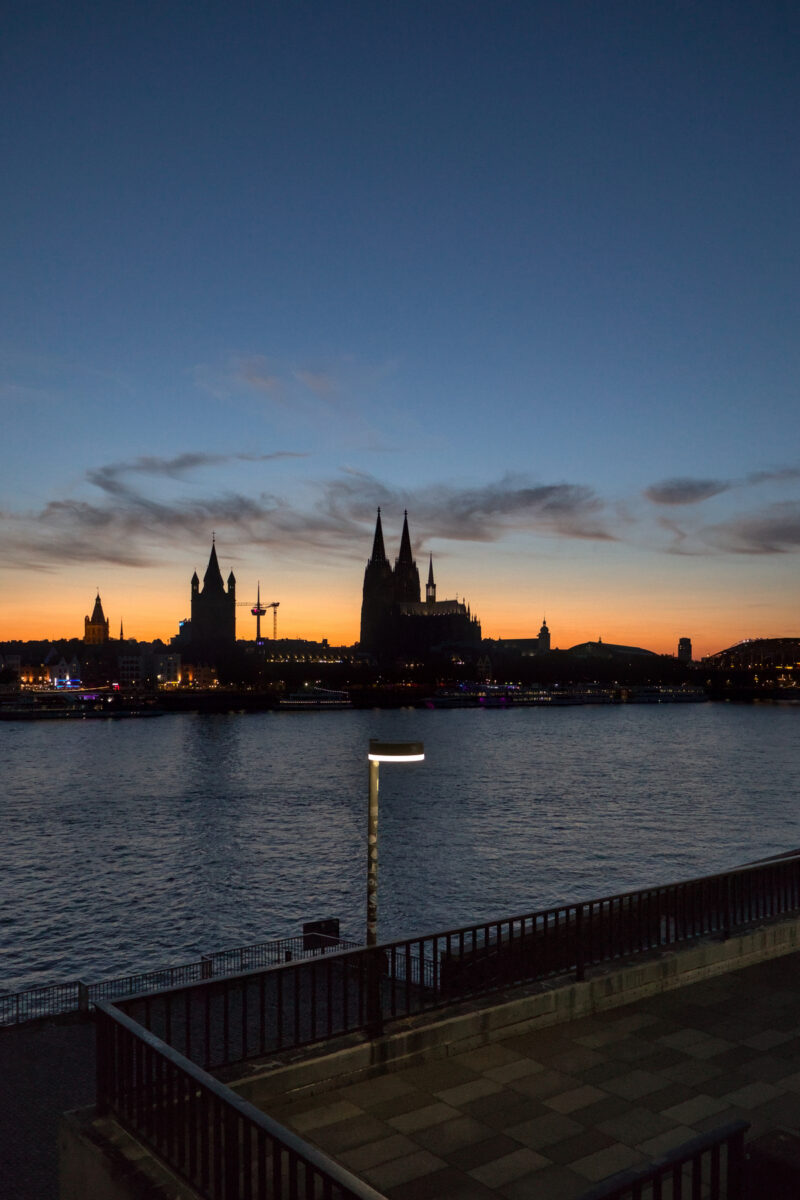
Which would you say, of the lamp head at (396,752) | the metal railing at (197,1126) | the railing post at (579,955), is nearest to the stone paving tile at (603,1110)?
the railing post at (579,955)

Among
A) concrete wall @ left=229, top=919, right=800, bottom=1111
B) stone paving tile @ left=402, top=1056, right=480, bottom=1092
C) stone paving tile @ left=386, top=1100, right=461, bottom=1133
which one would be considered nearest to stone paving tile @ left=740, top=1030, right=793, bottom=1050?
concrete wall @ left=229, top=919, right=800, bottom=1111

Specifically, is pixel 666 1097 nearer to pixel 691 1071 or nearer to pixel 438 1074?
pixel 691 1071

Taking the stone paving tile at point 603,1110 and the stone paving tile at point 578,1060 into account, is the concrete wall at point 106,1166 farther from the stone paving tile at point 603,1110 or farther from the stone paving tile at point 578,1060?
the stone paving tile at point 578,1060

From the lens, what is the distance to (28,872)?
4822cm

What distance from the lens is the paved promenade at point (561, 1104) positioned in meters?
7.11

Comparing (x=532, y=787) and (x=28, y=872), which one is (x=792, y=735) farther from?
(x=28, y=872)

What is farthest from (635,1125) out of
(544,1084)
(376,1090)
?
(376,1090)

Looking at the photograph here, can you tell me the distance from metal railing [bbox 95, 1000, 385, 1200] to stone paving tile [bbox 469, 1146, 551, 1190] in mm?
1186

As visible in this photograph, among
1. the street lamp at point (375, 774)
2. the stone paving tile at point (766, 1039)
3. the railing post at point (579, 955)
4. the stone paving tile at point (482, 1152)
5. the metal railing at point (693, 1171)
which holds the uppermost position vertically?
the street lamp at point (375, 774)

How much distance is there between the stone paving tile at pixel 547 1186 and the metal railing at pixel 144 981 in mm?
16312

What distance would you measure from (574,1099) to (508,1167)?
1.33 m

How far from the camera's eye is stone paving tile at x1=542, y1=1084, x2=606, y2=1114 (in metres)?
8.09

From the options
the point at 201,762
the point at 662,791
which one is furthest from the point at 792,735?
the point at 201,762

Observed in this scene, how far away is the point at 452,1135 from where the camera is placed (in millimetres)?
7629
